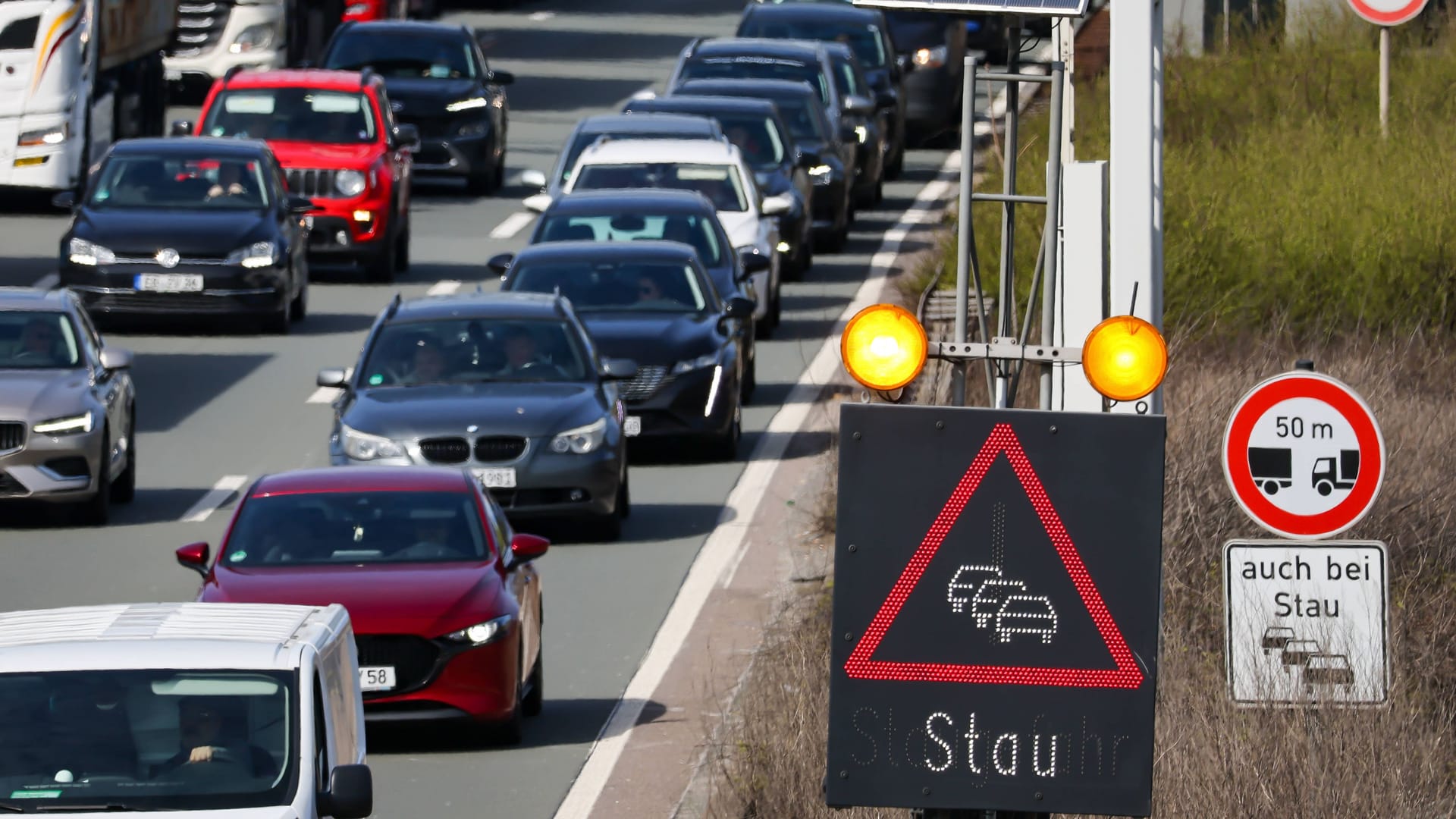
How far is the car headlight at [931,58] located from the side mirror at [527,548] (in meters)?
27.2

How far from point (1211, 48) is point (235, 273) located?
11331 millimetres

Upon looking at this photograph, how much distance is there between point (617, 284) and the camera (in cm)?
2322

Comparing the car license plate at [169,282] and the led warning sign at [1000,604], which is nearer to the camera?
the led warning sign at [1000,604]

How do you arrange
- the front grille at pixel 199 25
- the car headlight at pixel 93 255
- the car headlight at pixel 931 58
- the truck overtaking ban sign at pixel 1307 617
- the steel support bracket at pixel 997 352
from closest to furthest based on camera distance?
1. the steel support bracket at pixel 997 352
2. the truck overtaking ban sign at pixel 1307 617
3. the car headlight at pixel 93 255
4. the front grille at pixel 199 25
5. the car headlight at pixel 931 58

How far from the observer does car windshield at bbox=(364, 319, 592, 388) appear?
20.0 metres

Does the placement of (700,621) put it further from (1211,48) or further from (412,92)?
(412,92)

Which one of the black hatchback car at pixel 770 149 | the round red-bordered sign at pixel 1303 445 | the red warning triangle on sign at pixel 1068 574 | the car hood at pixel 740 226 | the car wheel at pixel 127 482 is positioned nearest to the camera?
the red warning triangle on sign at pixel 1068 574

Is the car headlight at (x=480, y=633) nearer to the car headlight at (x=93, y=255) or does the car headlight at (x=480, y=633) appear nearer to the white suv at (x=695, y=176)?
the car headlight at (x=93, y=255)

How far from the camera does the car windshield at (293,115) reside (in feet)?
98.4

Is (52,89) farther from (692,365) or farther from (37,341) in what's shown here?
(692,365)

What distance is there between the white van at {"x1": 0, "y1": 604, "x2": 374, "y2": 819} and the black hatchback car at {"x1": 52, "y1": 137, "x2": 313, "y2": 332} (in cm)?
1648

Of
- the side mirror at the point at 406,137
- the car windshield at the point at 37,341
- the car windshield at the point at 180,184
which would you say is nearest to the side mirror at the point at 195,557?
the car windshield at the point at 37,341

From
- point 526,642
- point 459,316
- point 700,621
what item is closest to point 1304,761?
point 526,642

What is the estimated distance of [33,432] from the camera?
19.2 metres
